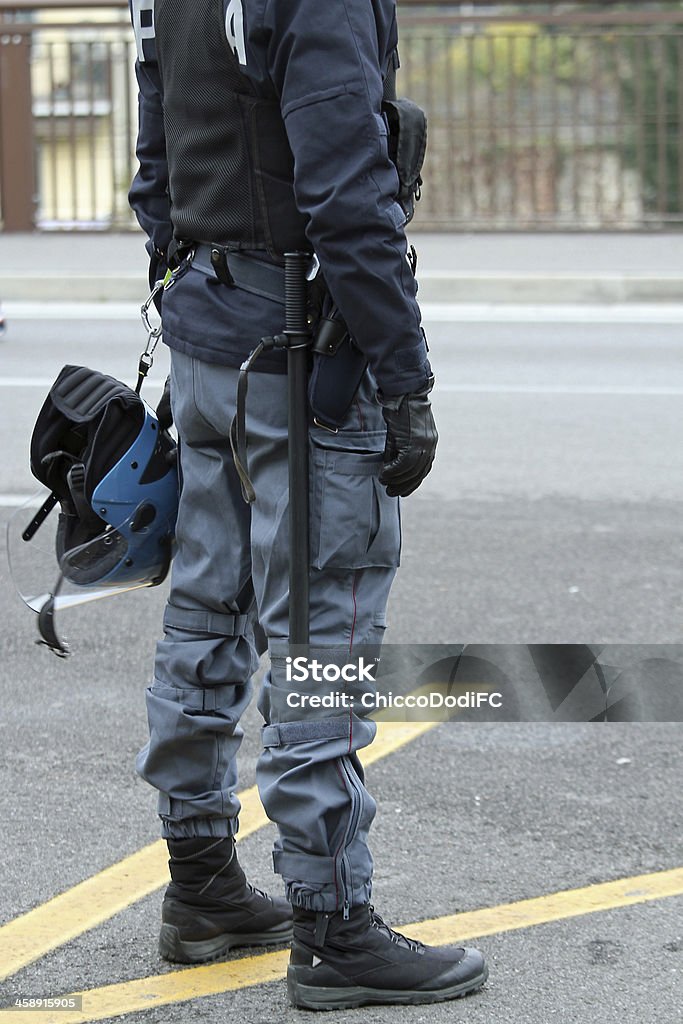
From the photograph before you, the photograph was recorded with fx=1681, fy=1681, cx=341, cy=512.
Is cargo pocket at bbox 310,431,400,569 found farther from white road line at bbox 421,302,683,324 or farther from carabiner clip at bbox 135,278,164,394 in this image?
white road line at bbox 421,302,683,324

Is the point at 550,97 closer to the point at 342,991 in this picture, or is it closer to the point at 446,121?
the point at 446,121

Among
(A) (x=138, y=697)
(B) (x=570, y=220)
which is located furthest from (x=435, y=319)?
(A) (x=138, y=697)

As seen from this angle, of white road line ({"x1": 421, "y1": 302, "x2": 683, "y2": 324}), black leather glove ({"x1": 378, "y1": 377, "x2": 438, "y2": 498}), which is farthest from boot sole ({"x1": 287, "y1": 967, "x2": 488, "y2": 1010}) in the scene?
white road line ({"x1": 421, "y1": 302, "x2": 683, "y2": 324})

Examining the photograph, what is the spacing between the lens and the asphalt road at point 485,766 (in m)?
3.06

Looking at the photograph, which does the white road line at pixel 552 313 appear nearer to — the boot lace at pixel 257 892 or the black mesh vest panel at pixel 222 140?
the boot lace at pixel 257 892

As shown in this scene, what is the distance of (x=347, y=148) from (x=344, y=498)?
1.88 ft

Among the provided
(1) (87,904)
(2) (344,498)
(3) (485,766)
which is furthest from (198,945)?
(3) (485,766)

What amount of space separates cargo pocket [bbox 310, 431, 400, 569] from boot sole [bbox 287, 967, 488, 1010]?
29.0 inches

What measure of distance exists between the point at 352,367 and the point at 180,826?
3.03 feet

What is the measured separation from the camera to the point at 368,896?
2938mm

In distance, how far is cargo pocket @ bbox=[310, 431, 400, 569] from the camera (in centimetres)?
280

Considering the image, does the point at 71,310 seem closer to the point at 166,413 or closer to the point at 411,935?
the point at 166,413

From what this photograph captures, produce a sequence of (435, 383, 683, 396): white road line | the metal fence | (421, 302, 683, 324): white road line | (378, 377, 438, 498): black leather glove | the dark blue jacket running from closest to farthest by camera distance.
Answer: the dark blue jacket < (378, 377, 438, 498): black leather glove < (435, 383, 683, 396): white road line < (421, 302, 683, 324): white road line < the metal fence

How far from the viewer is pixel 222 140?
2.82 meters
